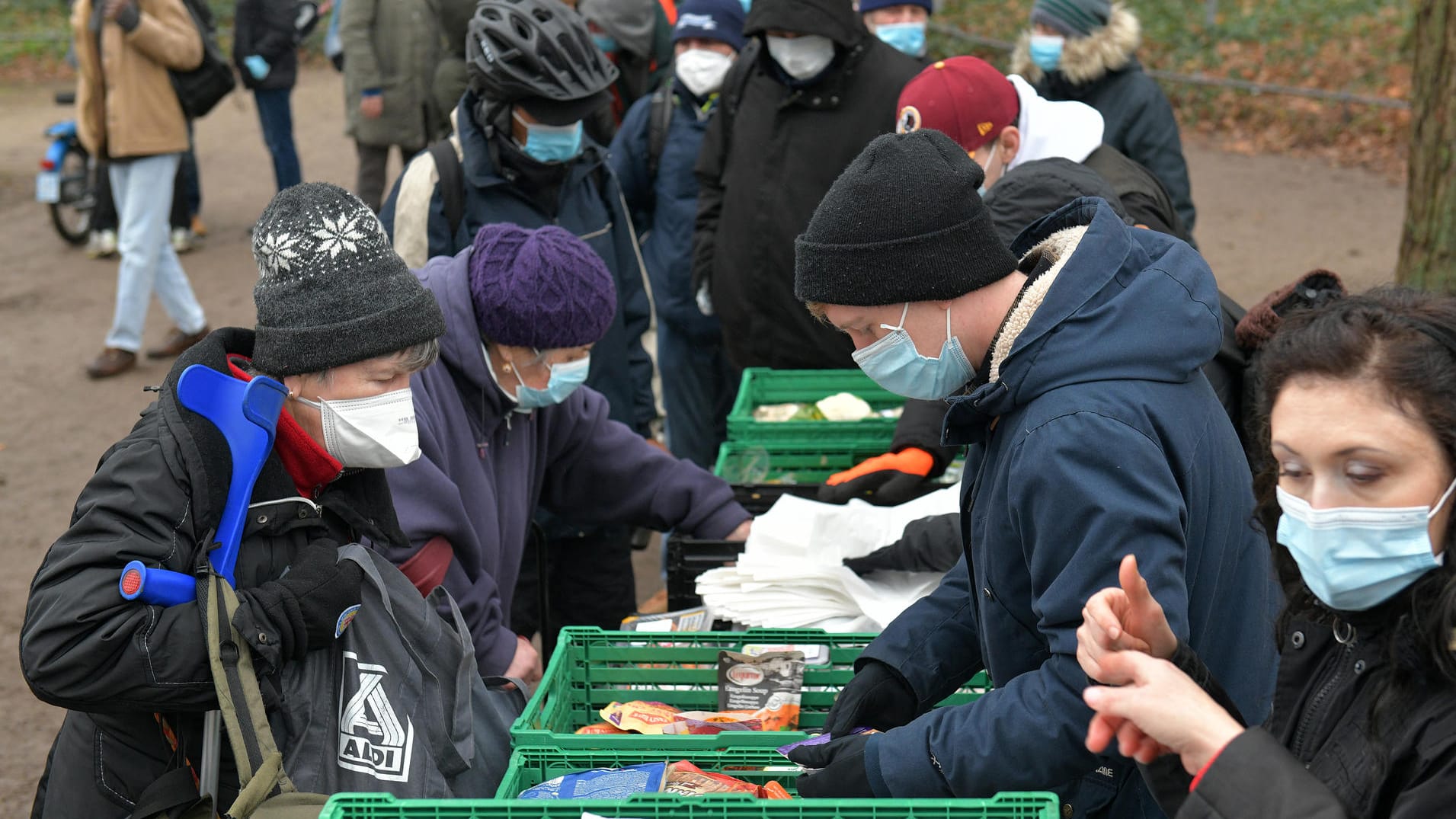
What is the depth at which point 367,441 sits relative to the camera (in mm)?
2455

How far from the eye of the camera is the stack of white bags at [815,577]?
9.96ft

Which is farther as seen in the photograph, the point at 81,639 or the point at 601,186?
the point at 601,186

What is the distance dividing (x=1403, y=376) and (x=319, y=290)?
1741mm

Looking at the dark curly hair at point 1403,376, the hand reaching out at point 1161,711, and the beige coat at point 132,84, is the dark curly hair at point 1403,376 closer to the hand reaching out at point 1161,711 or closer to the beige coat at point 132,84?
the hand reaching out at point 1161,711

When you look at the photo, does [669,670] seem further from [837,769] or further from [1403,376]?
[1403,376]

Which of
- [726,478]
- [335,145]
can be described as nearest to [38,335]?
[335,145]

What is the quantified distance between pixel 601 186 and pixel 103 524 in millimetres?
2811

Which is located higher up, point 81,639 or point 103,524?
point 103,524

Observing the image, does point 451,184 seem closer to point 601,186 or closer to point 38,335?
point 601,186

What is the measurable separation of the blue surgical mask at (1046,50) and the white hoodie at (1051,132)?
2.00 metres

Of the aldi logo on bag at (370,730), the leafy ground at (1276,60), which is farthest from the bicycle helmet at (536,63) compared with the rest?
the leafy ground at (1276,60)

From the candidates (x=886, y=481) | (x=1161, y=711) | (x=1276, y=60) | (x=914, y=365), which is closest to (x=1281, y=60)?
(x=1276, y=60)

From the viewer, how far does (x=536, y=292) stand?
3027 millimetres

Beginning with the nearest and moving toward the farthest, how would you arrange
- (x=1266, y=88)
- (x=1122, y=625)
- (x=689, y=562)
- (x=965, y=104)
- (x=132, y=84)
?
(x=1122, y=625)
(x=689, y=562)
(x=965, y=104)
(x=132, y=84)
(x=1266, y=88)
